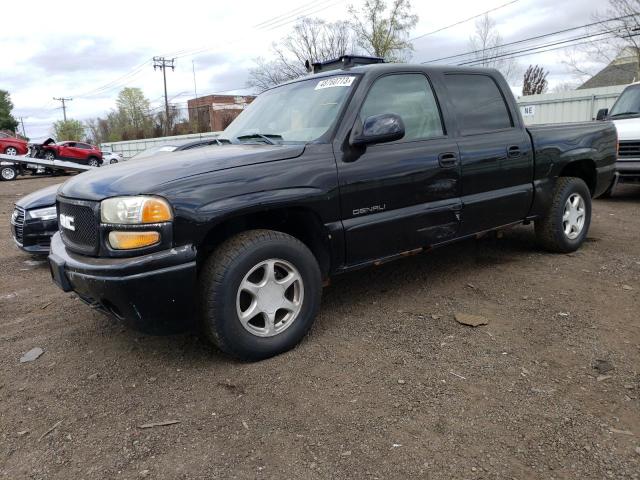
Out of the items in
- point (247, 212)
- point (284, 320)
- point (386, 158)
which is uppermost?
point (386, 158)

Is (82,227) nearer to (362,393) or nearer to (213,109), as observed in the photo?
(362,393)

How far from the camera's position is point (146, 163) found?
321cm

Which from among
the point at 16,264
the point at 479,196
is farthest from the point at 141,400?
the point at 16,264

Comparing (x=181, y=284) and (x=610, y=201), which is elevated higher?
(x=181, y=284)

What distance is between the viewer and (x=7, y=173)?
19.5 m

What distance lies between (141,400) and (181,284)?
682mm

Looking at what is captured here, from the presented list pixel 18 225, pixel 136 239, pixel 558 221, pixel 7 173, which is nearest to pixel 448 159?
pixel 558 221

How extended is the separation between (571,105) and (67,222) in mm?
17188

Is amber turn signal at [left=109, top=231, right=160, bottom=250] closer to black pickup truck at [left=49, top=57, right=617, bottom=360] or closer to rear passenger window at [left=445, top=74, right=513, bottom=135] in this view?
black pickup truck at [left=49, top=57, right=617, bottom=360]

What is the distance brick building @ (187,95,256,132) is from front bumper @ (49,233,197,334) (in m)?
53.2

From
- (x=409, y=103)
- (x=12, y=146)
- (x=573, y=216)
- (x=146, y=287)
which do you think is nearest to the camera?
(x=146, y=287)

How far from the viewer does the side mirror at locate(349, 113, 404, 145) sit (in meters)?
3.23

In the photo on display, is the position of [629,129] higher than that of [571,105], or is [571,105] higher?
[571,105]

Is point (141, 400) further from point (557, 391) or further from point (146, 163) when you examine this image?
point (557, 391)
